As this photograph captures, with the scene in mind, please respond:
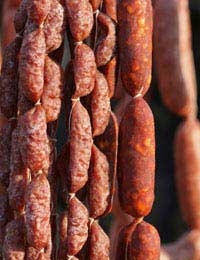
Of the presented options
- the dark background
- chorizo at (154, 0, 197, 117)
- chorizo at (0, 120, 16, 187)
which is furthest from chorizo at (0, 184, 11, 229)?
the dark background

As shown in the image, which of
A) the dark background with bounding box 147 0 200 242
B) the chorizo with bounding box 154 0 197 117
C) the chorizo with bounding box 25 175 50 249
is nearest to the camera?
the chorizo with bounding box 25 175 50 249

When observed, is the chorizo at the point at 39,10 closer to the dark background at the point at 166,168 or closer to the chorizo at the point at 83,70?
the chorizo at the point at 83,70

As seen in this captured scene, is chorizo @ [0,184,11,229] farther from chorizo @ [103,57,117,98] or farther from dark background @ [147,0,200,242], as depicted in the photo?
dark background @ [147,0,200,242]

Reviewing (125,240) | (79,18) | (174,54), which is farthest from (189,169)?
(79,18)

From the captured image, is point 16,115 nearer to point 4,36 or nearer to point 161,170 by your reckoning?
point 4,36

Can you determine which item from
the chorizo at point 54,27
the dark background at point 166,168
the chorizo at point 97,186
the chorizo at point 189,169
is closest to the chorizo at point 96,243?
the chorizo at point 97,186

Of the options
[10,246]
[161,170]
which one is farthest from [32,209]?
[161,170]
